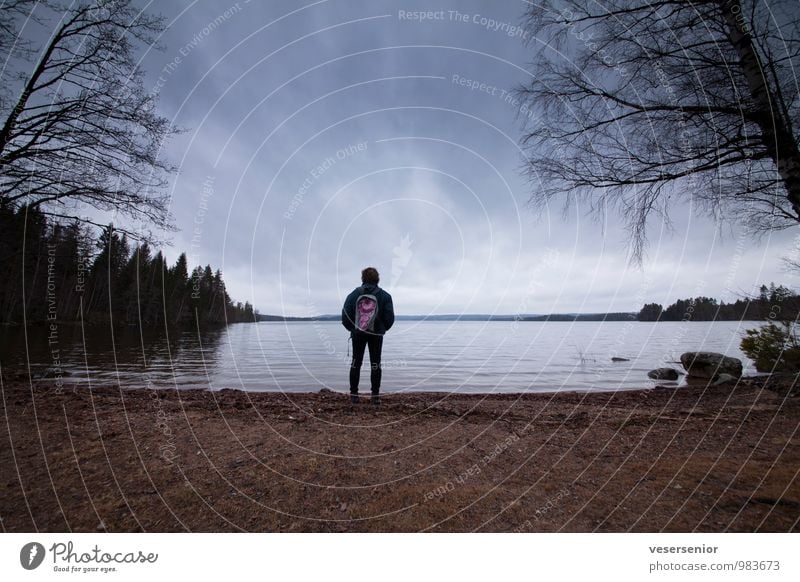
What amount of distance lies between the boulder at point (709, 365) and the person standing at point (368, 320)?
16804 mm

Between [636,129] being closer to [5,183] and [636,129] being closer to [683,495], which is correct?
[683,495]

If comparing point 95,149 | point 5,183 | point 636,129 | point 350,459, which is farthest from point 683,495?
point 5,183

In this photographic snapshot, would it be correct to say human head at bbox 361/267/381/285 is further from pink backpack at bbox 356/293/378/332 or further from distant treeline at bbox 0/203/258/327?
distant treeline at bbox 0/203/258/327

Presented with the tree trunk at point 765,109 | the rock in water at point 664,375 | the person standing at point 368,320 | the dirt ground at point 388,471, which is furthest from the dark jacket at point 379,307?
the rock in water at point 664,375

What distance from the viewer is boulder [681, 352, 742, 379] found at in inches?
619

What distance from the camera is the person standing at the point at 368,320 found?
6.93 metres

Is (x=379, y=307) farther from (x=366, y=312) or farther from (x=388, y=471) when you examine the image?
(x=388, y=471)

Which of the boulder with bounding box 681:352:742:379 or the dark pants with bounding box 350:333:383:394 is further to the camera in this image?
the boulder with bounding box 681:352:742:379

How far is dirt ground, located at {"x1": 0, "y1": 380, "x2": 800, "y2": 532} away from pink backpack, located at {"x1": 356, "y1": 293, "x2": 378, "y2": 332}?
1.79 metres

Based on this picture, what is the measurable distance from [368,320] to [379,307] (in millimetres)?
379

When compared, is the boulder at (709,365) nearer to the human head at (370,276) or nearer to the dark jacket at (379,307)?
the dark jacket at (379,307)

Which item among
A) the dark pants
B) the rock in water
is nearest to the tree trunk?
the dark pants

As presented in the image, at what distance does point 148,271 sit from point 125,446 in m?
75.6
